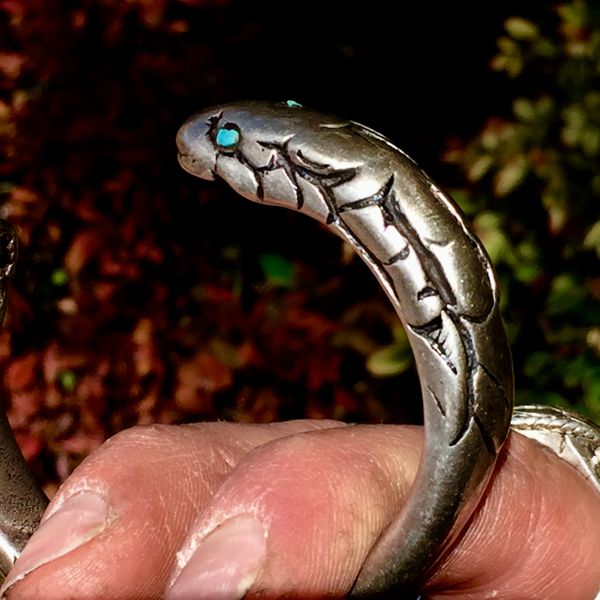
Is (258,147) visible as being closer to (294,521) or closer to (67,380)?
(294,521)

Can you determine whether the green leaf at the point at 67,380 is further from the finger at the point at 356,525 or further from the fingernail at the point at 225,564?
the fingernail at the point at 225,564

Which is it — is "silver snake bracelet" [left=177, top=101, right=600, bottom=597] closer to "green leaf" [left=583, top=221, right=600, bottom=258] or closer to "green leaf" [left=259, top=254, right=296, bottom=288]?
"green leaf" [left=583, top=221, right=600, bottom=258]

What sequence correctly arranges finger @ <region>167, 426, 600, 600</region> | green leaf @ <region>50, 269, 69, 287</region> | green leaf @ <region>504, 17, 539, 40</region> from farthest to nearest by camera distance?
1. green leaf @ <region>50, 269, 69, 287</region>
2. green leaf @ <region>504, 17, 539, 40</region>
3. finger @ <region>167, 426, 600, 600</region>

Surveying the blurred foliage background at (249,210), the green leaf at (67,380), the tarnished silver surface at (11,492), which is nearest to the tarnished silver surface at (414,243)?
the tarnished silver surface at (11,492)

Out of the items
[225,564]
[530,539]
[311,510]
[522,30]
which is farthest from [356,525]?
[522,30]

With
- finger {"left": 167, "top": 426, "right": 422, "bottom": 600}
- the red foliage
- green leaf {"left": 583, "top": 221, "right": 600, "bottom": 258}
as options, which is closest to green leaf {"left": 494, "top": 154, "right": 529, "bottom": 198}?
green leaf {"left": 583, "top": 221, "right": 600, "bottom": 258}
